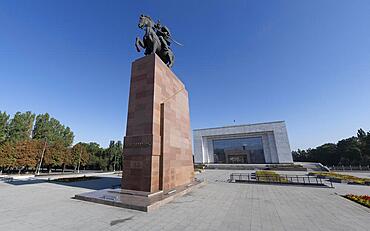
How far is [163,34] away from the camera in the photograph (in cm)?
1364

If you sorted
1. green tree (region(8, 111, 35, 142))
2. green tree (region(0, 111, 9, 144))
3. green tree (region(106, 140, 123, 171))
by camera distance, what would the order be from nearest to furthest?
green tree (region(0, 111, 9, 144)) < green tree (region(8, 111, 35, 142)) < green tree (region(106, 140, 123, 171))

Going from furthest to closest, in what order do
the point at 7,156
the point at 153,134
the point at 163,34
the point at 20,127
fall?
the point at 20,127 < the point at 7,156 < the point at 163,34 < the point at 153,134

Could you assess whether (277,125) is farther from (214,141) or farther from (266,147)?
(214,141)

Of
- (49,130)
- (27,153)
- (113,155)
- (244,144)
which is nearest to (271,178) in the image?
(244,144)

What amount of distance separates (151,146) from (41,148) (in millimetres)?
35854

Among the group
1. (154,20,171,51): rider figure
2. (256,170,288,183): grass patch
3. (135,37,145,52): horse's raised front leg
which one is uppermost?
(154,20,171,51): rider figure

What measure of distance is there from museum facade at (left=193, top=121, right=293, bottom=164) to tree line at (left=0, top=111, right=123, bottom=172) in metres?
27.9

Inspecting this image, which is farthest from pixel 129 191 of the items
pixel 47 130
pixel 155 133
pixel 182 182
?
pixel 47 130

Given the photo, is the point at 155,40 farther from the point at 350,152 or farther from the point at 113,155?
the point at 350,152

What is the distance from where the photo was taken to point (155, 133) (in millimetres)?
9516

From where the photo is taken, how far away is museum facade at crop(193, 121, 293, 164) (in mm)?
47875

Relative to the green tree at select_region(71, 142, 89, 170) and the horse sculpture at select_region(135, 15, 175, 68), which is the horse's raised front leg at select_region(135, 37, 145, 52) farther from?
the green tree at select_region(71, 142, 89, 170)

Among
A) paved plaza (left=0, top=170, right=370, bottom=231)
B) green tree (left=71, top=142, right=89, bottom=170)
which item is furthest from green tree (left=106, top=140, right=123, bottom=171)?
paved plaza (left=0, top=170, right=370, bottom=231)

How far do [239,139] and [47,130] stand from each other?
175 feet
